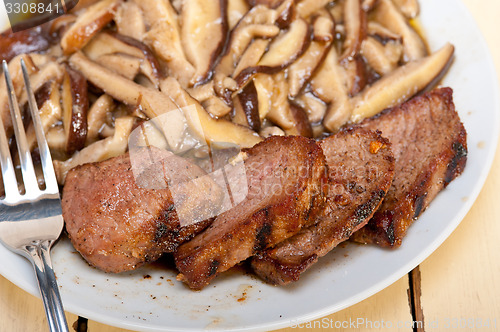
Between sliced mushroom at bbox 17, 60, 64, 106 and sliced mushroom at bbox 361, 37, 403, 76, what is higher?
sliced mushroom at bbox 361, 37, 403, 76

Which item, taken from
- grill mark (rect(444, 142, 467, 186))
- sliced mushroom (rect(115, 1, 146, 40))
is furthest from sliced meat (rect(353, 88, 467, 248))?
→ sliced mushroom (rect(115, 1, 146, 40))

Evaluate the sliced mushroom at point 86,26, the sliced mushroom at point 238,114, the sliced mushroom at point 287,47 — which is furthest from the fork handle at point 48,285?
the sliced mushroom at point 287,47

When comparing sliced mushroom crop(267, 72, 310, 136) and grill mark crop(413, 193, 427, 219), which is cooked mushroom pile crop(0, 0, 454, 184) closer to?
sliced mushroom crop(267, 72, 310, 136)

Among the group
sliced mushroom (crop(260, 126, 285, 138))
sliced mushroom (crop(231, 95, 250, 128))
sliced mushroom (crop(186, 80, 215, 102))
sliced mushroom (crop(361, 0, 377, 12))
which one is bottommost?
sliced mushroom (crop(260, 126, 285, 138))

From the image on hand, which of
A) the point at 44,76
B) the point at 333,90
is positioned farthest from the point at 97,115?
the point at 333,90

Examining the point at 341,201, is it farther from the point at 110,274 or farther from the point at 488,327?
the point at 110,274

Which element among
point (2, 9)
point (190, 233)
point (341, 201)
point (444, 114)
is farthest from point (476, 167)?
point (2, 9)
